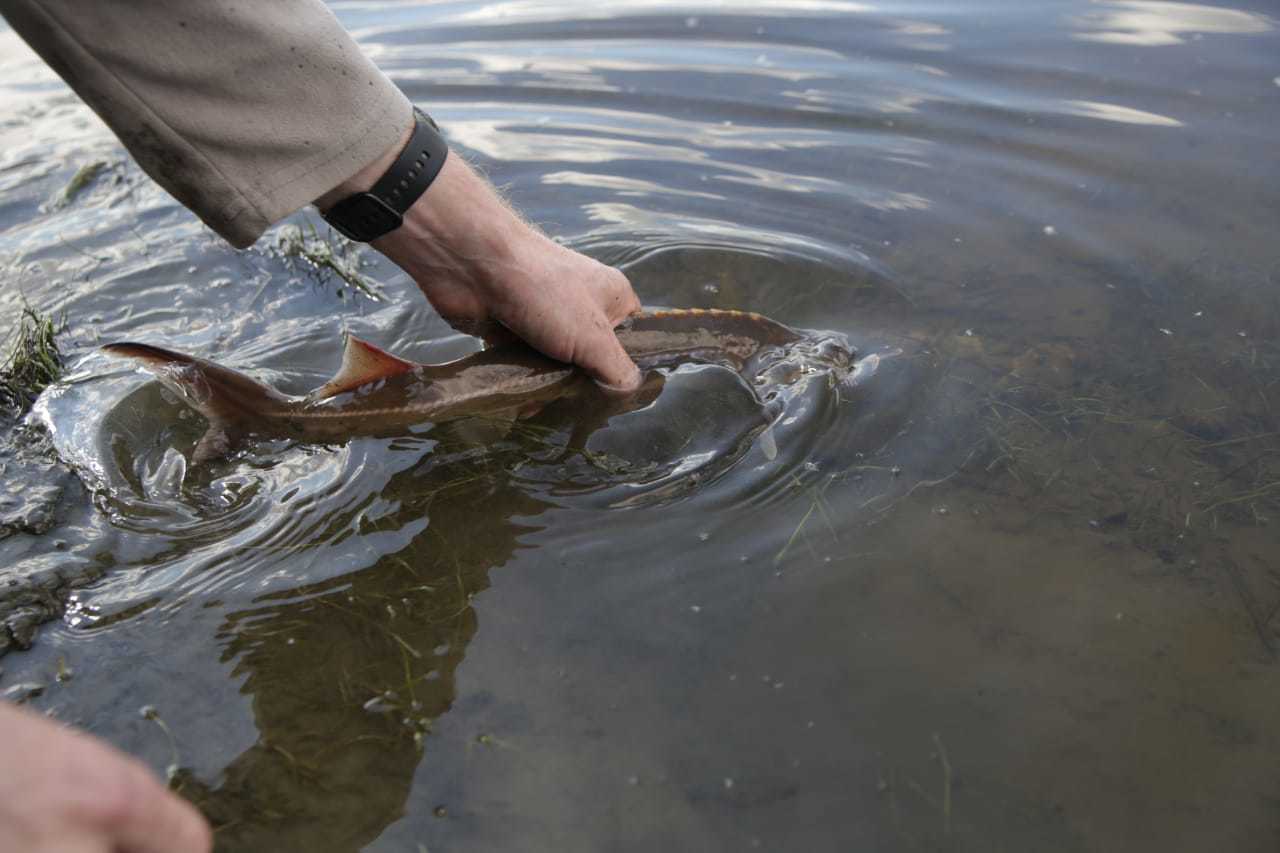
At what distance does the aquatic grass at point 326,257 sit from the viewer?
4.75m

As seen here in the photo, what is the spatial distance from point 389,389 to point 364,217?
2.39ft

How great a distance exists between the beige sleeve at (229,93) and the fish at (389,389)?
700 millimetres

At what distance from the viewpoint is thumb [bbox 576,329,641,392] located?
3469 mm

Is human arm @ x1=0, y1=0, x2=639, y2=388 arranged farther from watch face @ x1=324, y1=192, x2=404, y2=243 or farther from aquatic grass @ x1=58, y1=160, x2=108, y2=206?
aquatic grass @ x1=58, y1=160, x2=108, y2=206

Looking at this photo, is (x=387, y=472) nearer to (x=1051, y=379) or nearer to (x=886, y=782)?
(x=886, y=782)

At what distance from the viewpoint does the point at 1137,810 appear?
89.5 inches

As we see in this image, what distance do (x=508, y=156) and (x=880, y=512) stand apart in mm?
3832

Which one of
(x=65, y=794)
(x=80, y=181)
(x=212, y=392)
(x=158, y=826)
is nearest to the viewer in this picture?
(x=65, y=794)

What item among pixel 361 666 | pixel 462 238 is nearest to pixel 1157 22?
pixel 462 238

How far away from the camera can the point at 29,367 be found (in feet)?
13.0

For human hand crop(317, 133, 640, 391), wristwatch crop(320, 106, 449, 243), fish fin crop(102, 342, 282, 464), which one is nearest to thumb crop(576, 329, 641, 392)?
human hand crop(317, 133, 640, 391)

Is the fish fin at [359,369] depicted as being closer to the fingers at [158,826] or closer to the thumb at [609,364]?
the thumb at [609,364]

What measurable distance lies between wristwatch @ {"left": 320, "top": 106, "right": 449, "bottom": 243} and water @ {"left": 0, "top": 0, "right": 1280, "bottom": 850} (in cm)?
90

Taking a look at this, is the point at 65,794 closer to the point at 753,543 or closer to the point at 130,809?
the point at 130,809
